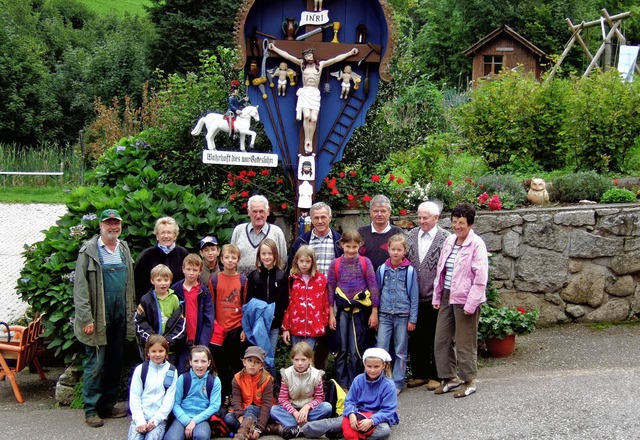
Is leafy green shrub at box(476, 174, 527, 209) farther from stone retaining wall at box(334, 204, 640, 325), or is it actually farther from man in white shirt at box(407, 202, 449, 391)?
man in white shirt at box(407, 202, 449, 391)

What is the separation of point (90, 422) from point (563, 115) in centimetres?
782

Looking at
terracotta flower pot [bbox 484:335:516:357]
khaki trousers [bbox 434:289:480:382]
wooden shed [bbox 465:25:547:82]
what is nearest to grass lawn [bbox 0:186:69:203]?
terracotta flower pot [bbox 484:335:516:357]

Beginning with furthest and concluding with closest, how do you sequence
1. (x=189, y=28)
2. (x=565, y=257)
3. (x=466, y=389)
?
(x=189, y=28)
(x=565, y=257)
(x=466, y=389)

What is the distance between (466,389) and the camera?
651cm

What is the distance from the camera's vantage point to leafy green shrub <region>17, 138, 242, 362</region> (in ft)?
24.0

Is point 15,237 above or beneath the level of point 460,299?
above

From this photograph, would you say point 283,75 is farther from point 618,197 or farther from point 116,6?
point 116,6

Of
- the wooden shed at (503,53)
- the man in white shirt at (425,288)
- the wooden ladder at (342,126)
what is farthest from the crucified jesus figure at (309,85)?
the wooden shed at (503,53)

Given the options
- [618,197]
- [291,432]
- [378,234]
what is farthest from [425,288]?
[618,197]

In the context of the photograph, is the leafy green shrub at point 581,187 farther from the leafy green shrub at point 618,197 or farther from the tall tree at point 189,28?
the tall tree at point 189,28

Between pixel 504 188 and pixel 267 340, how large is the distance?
14.3 feet

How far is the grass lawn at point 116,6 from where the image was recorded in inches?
1883

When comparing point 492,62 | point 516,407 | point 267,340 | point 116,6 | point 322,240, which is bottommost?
point 516,407

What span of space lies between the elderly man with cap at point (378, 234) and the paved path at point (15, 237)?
488 centimetres
